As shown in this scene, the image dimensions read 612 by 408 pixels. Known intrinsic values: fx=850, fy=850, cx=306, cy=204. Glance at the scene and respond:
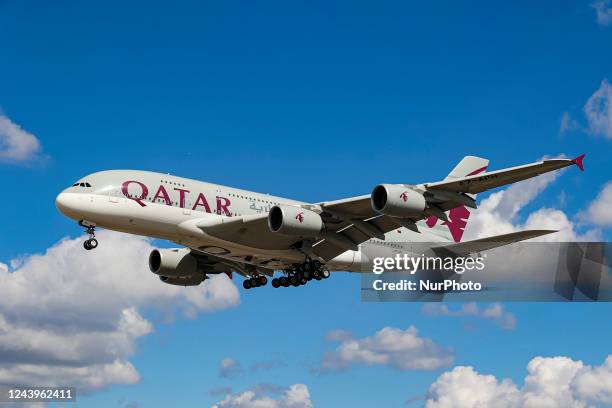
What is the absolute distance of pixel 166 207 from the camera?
41.1m

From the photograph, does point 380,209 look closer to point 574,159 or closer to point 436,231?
point 574,159

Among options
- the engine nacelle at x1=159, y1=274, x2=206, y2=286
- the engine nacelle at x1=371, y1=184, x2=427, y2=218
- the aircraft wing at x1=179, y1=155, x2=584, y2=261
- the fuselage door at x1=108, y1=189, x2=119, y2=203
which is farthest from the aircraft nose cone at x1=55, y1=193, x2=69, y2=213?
the engine nacelle at x1=371, y1=184, x2=427, y2=218

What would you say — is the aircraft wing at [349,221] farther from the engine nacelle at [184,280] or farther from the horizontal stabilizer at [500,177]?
the engine nacelle at [184,280]

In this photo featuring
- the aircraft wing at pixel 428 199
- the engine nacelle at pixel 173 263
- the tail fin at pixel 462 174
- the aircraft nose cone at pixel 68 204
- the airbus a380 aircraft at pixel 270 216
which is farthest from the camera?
the tail fin at pixel 462 174

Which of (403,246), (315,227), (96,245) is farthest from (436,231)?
(96,245)

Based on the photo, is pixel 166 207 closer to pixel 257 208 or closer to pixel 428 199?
pixel 257 208

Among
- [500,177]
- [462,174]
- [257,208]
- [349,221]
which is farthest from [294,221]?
[462,174]

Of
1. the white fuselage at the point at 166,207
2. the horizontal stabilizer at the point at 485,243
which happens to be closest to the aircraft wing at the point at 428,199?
the horizontal stabilizer at the point at 485,243

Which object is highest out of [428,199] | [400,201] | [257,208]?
[257,208]

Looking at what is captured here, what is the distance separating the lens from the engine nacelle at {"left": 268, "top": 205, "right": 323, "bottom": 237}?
129 feet

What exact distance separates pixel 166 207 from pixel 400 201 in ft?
38.2

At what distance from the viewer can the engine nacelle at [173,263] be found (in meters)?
49.4

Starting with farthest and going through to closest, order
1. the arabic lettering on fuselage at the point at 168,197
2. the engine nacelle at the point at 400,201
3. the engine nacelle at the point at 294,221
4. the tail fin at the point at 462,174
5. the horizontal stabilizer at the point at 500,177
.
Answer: the tail fin at the point at 462,174
the arabic lettering on fuselage at the point at 168,197
the engine nacelle at the point at 294,221
the engine nacelle at the point at 400,201
the horizontal stabilizer at the point at 500,177

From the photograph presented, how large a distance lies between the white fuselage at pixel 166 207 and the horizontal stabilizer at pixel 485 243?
8.23 meters
